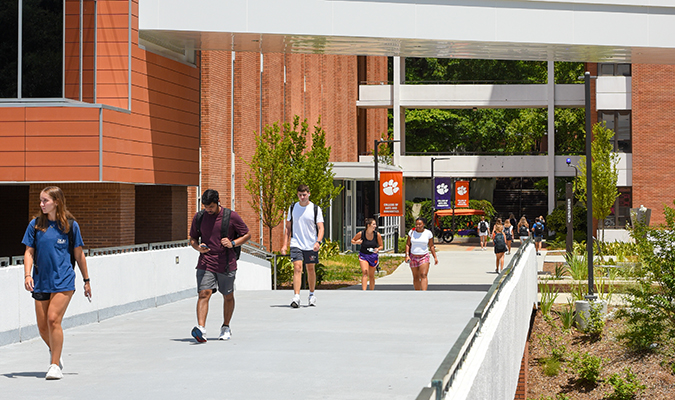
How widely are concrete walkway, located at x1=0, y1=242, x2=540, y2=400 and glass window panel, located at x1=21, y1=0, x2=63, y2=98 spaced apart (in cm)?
573

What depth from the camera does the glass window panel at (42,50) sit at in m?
17.1

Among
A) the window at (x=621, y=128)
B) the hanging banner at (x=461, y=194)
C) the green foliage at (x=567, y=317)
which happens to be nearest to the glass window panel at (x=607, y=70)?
the window at (x=621, y=128)

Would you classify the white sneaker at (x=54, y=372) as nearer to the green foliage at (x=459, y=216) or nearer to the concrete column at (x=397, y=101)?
the concrete column at (x=397, y=101)

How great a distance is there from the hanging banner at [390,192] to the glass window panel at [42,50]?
19742mm

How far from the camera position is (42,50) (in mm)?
17234

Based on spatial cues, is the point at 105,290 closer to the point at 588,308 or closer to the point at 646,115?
the point at 588,308

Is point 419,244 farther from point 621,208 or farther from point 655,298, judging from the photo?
point 621,208

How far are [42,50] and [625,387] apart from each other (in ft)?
43.9

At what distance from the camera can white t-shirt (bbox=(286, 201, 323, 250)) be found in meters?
13.2

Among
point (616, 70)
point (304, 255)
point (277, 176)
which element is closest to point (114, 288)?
point (304, 255)

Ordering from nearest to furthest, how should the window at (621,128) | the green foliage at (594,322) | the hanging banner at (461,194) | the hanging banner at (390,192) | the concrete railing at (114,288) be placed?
the concrete railing at (114,288) < the green foliage at (594,322) < the hanging banner at (390,192) < the window at (621,128) < the hanging banner at (461,194)

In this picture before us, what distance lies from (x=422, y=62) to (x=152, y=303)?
65.5m

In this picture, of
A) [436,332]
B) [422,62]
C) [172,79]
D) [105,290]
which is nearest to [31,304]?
[105,290]

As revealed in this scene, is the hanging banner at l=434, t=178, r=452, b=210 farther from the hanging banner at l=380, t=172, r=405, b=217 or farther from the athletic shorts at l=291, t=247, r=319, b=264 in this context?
the athletic shorts at l=291, t=247, r=319, b=264
